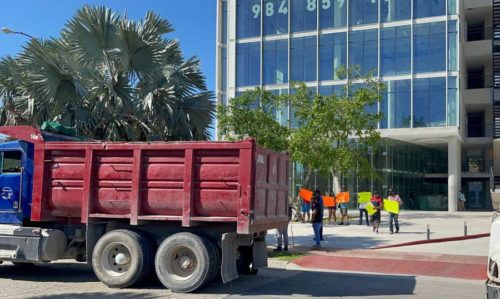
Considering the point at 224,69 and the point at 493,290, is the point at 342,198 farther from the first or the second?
the point at 224,69

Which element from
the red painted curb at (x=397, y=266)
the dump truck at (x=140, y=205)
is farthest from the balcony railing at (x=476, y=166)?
the dump truck at (x=140, y=205)

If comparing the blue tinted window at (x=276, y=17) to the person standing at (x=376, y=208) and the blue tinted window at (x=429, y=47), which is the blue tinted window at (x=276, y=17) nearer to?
the blue tinted window at (x=429, y=47)

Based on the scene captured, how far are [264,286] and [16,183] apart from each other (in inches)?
204

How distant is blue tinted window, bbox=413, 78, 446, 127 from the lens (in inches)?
1715

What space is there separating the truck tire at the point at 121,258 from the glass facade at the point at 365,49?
1262 inches

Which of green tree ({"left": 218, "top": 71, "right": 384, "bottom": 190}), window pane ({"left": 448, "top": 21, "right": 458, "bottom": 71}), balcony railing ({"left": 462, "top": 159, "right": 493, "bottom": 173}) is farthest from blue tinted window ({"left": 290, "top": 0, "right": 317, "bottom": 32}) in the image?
green tree ({"left": 218, "top": 71, "right": 384, "bottom": 190})

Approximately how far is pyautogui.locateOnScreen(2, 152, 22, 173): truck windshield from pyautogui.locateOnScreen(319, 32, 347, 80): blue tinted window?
1493 inches

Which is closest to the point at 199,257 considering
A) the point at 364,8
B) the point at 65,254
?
the point at 65,254

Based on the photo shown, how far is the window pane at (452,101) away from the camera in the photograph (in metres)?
43.0

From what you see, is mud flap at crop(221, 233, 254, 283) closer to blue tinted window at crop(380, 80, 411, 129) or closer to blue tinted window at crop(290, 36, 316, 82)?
blue tinted window at crop(380, 80, 411, 129)

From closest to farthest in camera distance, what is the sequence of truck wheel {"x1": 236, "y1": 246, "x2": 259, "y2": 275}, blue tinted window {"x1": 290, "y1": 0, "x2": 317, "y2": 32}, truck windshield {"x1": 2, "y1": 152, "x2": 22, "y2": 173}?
truck windshield {"x1": 2, "y1": 152, "x2": 22, "y2": 173}
truck wheel {"x1": 236, "y1": 246, "x2": 259, "y2": 275}
blue tinted window {"x1": 290, "y1": 0, "x2": 317, "y2": 32}

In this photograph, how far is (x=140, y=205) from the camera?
1052 cm

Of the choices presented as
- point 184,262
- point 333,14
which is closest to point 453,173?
point 333,14

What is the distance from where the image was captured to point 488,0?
4825 centimetres
